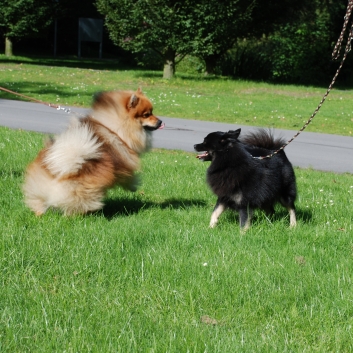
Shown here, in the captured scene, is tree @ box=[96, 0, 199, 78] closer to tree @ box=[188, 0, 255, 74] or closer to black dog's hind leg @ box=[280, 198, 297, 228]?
tree @ box=[188, 0, 255, 74]

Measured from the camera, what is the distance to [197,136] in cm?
1361

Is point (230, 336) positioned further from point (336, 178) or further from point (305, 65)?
point (305, 65)

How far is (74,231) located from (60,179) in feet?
1.93

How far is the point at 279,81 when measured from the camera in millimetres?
31031

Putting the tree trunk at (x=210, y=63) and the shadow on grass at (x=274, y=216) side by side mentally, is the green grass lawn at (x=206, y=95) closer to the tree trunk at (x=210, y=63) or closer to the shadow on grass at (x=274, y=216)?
the tree trunk at (x=210, y=63)

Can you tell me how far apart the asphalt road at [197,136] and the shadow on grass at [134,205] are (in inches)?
146

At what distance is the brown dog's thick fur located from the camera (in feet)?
18.7

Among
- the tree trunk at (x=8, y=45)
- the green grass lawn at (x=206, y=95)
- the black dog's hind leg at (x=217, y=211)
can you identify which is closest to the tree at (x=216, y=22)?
the green grass lawn at (x=206, y=95)

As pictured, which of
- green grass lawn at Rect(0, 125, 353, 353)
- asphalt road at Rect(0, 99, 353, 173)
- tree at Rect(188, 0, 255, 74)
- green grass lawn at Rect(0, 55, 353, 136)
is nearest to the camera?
green grass lawn at Rect(0, 125, 353, 353)

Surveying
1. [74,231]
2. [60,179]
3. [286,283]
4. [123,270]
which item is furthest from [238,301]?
[60,179]

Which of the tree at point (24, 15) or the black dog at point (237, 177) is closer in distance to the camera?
the black dog at point (237, 177)

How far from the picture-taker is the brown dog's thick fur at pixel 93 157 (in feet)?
18.7

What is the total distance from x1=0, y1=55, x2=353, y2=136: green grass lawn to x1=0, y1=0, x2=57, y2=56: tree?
4189mm

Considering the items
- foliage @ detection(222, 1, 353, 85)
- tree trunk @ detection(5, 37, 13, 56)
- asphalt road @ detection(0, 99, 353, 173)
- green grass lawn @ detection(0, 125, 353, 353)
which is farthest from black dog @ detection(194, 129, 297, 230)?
tree trunk @ detection(5, 37, 13, 56)
